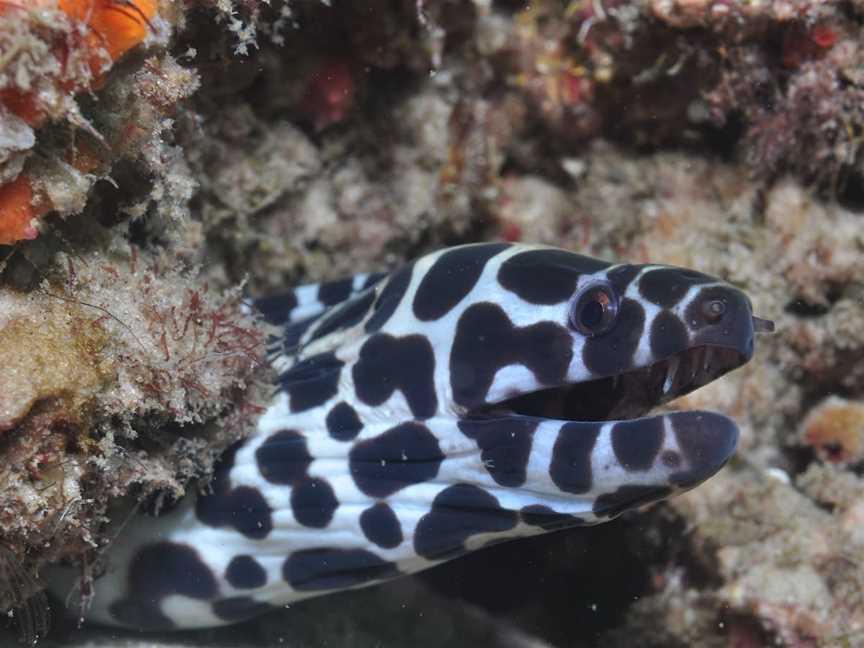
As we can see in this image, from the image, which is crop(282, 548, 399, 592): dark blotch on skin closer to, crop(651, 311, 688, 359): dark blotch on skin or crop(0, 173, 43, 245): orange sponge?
crop(651, 311, 688, 359): dark blotch on skin


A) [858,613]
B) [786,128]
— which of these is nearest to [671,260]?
[786,128]

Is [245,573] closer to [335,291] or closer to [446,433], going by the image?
[446,433]

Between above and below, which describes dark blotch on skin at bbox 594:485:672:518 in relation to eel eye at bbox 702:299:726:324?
below

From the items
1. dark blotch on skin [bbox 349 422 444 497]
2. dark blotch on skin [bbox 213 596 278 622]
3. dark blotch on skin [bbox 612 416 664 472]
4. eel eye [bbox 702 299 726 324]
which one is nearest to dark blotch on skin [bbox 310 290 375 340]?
dark blotch on skin [bbox 349 422 444 497]

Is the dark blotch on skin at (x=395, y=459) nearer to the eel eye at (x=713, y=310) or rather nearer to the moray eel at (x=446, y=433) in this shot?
the moray eel at (x=446, y=433)

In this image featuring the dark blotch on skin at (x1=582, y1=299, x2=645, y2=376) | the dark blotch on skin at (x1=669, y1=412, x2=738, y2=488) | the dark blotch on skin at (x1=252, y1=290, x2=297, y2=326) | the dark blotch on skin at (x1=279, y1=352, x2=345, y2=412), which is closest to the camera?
the dark blotch on skin at (x1=669, y1=412, x2=738, y2=488)

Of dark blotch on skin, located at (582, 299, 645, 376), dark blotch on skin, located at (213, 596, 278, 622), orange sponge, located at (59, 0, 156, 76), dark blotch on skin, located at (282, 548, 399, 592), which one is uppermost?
orange sponge, located at (59, 0, 156, 76)

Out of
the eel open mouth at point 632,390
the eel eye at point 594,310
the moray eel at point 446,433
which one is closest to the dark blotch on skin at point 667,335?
the moray eel at point 446,433
